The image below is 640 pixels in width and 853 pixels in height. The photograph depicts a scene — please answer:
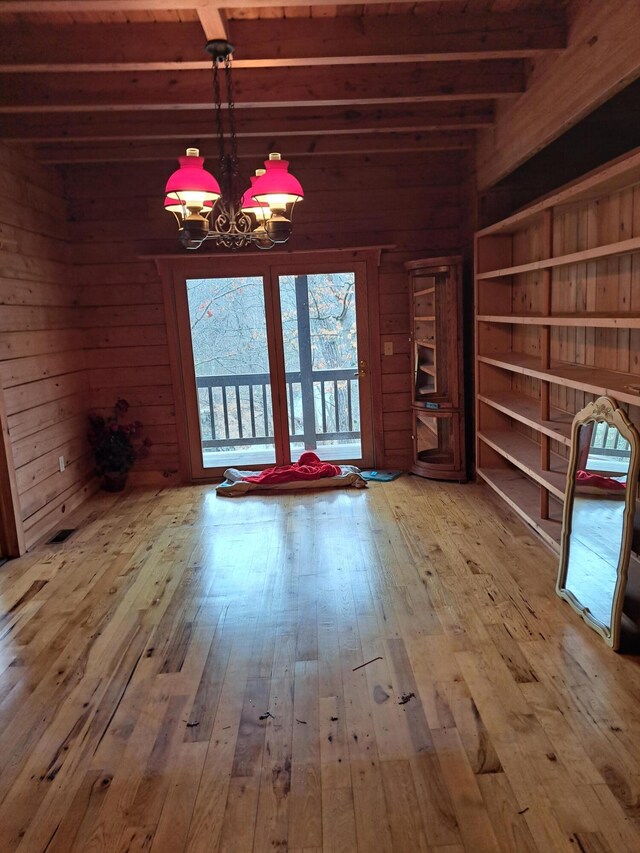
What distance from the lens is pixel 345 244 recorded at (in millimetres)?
5105

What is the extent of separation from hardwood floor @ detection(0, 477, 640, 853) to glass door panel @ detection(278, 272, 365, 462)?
5.98 feet

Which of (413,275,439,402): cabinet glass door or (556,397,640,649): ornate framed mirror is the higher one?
(413,275,439,402): cabinet glass door

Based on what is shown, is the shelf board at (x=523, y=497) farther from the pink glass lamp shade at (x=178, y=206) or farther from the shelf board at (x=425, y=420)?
the pink glass lamp shade at (x=178, y=206)

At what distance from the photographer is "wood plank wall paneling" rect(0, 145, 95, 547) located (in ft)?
12.9

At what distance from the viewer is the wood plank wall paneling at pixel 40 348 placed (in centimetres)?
392

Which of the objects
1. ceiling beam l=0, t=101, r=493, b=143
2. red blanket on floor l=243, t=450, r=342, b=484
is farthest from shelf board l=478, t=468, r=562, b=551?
ceiling beam l=0, t=101, r=493, b=143

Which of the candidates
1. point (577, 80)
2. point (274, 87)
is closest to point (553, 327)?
point (577, 80)

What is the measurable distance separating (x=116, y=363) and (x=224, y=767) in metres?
4.03

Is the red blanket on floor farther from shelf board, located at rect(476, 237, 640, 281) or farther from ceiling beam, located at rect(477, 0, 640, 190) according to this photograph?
ceiling beam, located at rect(477, 0, 640, 190)

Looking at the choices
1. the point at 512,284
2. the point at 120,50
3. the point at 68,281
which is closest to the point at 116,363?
the point at 68,281

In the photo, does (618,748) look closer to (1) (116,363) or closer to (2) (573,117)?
(2) (573,117)

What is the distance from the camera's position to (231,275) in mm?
5156

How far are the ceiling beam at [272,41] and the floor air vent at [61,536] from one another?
2.84 metres

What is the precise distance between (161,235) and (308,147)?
1.50 m
